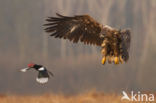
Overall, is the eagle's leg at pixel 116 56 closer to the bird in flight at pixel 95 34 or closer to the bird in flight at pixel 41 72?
the bird in flight at pixel 95 34

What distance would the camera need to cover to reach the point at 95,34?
34.4ft

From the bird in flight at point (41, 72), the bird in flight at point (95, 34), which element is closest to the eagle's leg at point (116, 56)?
the bird in flight at point (95, 34)

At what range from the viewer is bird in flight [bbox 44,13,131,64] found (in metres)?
9.63

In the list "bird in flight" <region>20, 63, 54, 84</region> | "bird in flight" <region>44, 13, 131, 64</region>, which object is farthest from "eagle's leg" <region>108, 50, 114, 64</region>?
"bird in flight" <region>20, 63, 54, 84</region>

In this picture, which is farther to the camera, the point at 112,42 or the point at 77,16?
the point at 77,16

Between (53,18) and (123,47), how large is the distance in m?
2.08

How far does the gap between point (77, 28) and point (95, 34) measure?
A: 1.72 feet

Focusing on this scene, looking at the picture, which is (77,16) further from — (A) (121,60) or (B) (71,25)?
(A) (121,60)

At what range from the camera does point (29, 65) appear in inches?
403

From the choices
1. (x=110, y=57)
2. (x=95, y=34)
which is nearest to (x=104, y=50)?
(x=110, y=57)

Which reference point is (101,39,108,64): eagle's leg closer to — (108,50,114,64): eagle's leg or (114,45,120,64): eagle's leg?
(108,50,114,64): eagle's leg

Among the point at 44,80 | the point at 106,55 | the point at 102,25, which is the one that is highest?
the point at 102,25

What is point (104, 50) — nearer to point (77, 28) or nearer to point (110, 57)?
point (110, 57)

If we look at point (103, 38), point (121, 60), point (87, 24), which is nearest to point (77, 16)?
point (87, 24)
